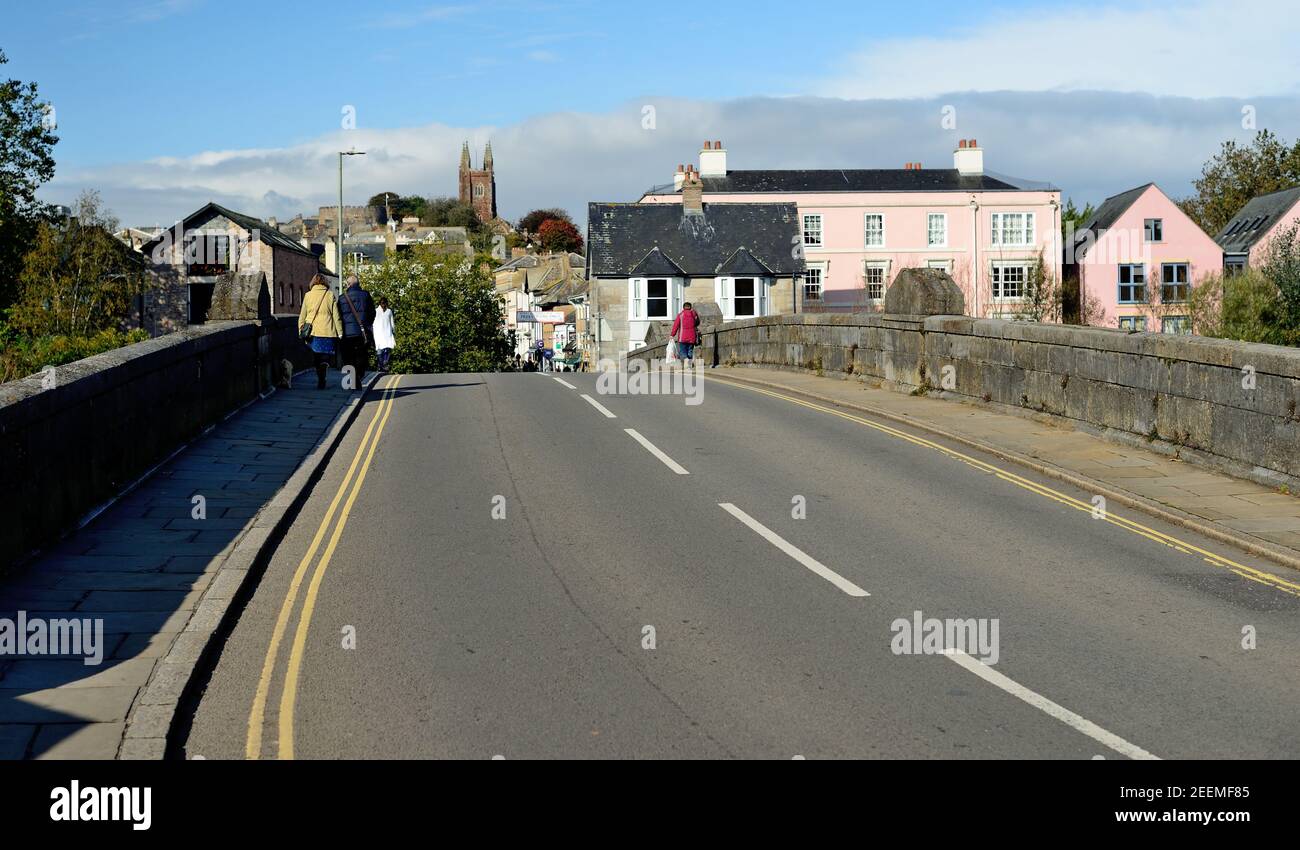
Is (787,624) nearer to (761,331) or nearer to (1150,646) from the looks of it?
(1150,646)

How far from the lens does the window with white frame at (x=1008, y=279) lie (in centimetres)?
7338

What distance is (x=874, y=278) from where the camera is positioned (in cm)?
7412

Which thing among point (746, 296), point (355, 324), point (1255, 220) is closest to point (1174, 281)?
point (1255, 220)

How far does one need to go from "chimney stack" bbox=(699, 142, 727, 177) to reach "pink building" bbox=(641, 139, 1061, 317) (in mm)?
540

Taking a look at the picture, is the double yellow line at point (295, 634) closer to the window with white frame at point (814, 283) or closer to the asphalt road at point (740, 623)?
the asphalt road at point (740, 623)

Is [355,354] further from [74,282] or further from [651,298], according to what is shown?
[74,282]

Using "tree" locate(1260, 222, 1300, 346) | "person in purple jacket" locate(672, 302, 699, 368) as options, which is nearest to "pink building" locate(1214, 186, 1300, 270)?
"tree" locate(1260, 222, 1300, 346)

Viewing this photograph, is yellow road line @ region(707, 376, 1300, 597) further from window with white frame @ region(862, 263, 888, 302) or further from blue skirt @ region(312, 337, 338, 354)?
window with white frame @ region(862, 263, 888, 302)

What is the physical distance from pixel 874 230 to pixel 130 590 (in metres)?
68.2

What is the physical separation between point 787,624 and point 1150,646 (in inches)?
86.4

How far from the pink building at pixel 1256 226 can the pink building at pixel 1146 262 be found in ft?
5.96

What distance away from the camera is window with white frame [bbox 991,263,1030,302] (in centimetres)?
7338

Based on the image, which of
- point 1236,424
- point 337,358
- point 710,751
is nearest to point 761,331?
point 337,358

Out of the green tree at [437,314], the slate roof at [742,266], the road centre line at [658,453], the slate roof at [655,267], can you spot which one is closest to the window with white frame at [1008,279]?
the slate roof at [742,266]
